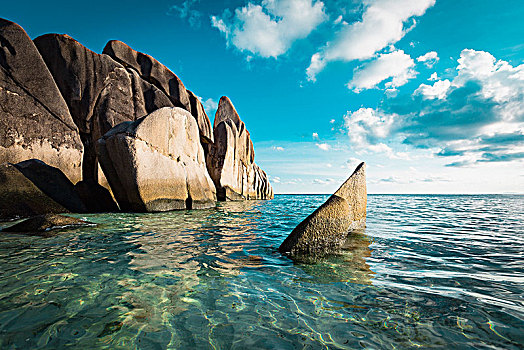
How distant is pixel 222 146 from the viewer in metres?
25.6

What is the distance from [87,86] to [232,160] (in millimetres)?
14649

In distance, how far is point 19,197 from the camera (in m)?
9.10

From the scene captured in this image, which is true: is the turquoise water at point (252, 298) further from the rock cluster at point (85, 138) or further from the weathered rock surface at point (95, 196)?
the weathered rock surface at point (95, 196)

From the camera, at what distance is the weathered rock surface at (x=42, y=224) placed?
6.18 metres

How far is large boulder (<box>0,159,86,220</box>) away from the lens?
8.77 metres

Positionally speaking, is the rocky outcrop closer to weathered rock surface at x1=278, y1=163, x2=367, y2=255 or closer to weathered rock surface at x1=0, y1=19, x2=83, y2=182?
weathered rock surface at x1=0, y1=19, x2=83, y2=182

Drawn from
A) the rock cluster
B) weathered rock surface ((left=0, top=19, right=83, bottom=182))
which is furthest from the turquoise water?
weathered rock surface ((left=0, top=19, right=83, bottom=182))

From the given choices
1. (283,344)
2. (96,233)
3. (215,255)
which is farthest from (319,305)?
(96,233)

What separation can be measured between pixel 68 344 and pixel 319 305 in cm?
217

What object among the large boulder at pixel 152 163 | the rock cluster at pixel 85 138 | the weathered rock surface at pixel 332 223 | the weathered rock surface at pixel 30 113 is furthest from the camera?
the weathered rock surface at pixel 30 113

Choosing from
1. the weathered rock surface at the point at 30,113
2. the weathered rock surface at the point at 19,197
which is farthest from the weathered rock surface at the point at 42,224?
the weathered rock surface at the point at 30,113

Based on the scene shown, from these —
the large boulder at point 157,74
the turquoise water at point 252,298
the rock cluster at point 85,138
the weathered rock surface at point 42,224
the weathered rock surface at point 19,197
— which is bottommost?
the turquoise water at point 252,298

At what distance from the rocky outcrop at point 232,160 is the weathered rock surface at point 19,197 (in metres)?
15.4

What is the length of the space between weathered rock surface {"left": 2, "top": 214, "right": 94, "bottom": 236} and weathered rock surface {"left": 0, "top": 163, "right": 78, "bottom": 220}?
9.84 ft
